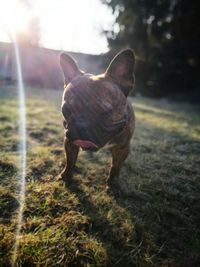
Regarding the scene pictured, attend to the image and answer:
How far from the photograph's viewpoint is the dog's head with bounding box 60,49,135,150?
91.0 inches

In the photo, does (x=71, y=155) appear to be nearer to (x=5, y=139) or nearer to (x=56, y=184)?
(x=56, y=184)

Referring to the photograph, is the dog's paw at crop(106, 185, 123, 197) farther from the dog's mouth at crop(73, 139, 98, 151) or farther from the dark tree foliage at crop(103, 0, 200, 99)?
the dark tree foliage at crop(103, 0, 200, 99)

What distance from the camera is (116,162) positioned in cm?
307

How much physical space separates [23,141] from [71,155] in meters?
1.79

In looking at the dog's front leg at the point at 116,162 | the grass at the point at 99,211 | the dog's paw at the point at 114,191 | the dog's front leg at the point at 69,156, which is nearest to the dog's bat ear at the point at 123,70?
the dog's front leg at the point at 116,162

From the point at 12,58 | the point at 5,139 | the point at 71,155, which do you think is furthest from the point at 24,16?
the point at 71,155

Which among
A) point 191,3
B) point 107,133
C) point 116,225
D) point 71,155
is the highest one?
point 191,3

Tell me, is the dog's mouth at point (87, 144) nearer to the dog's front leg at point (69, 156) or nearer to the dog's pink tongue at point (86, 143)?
the dog's pink tongue at point (86, 143)

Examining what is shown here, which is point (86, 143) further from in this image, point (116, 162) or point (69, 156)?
point (116, 162)

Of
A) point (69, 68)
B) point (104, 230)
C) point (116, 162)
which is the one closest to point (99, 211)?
point (104, 230)

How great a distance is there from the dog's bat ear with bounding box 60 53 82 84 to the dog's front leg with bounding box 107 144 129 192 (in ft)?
2.70

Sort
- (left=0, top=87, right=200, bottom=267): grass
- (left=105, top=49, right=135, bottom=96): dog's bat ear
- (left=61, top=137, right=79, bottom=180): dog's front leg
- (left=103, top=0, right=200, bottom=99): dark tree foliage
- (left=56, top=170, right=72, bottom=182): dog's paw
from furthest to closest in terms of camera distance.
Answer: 1. (left=103, top=0, right=200, bottom=99): dark tree foliage
2. (left=56, top=170, right=72, bottom=182): dog's paw
3. (left=61, top=137, right=79, bottom=180): dog's front leg
4. (left=105, top=49, right=135, bottom=96): dog's bat ear
5. (left=0, top=87, right=200, bottom=267): grass

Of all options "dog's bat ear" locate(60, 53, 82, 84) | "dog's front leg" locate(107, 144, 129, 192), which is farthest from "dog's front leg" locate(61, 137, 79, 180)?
"dog's bat ear" locate(60, 53, 82, 84)

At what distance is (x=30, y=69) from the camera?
1975 centimetres
